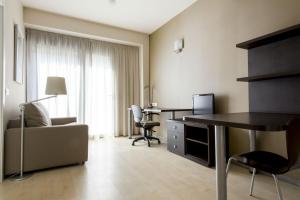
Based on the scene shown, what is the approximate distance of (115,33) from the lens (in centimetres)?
464

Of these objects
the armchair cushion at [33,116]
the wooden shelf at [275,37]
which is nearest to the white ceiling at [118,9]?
the wooden shelf at [275,37]

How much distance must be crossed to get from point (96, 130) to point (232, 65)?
133 inches

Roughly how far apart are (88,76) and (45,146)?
238 centimetres

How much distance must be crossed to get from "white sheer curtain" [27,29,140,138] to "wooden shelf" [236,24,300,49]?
3.23 m

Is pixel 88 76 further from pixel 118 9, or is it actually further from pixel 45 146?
pixel 45 146

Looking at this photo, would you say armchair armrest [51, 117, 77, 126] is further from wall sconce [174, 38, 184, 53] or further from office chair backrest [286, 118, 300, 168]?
office chair backrest [286, 118, 300, 168]

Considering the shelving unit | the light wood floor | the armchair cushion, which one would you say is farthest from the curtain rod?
the shelving unit

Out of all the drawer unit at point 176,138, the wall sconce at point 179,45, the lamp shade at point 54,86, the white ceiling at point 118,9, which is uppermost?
the white ceiling at point 118,9

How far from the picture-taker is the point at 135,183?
7.00 ft

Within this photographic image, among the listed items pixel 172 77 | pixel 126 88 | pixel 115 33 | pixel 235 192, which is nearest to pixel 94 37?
pixel 115 33

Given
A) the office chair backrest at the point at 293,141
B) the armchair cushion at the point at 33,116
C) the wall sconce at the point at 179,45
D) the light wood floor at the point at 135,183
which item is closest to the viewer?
the office chair backrest at the point at 293,141

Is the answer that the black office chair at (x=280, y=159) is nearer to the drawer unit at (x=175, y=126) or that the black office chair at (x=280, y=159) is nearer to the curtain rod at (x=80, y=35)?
the drawer unit at (x=175, y=126)

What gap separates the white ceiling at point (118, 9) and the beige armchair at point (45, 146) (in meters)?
2.38

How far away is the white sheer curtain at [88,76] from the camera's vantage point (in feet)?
13.2
